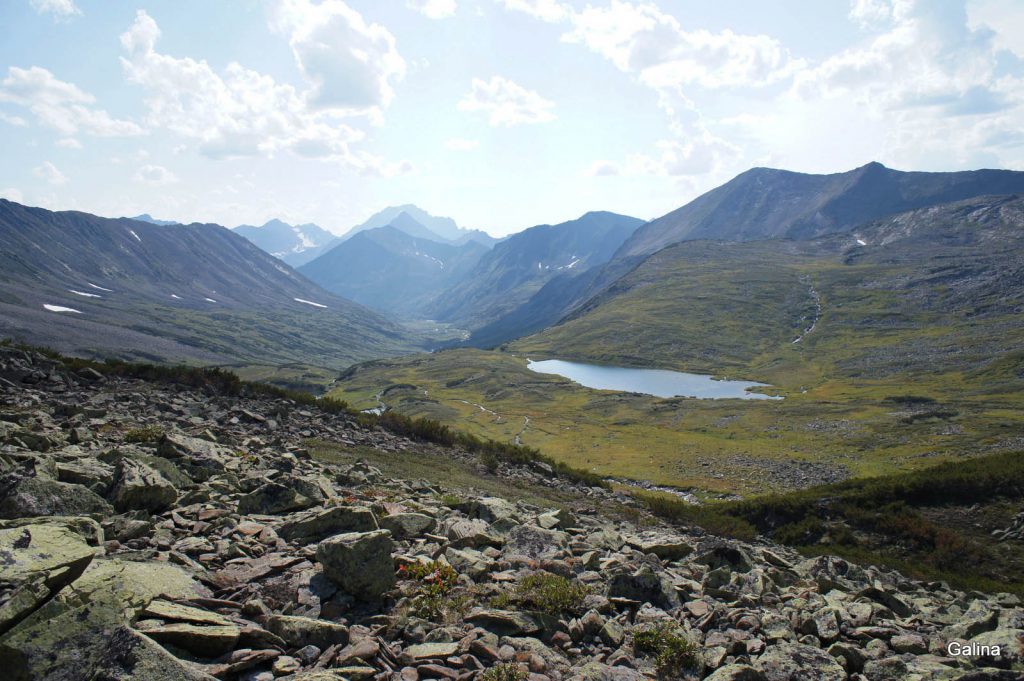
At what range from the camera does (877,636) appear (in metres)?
13.2

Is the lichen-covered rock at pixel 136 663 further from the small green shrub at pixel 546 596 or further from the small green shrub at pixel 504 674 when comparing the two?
the small green shrub at pixel 546 596

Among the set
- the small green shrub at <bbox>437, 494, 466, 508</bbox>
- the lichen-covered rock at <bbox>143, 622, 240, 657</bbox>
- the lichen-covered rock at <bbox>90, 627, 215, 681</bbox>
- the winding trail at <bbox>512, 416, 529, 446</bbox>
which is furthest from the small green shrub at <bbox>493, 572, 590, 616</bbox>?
the winding trail at <bbox>512, 416, 529, 446</bbox>

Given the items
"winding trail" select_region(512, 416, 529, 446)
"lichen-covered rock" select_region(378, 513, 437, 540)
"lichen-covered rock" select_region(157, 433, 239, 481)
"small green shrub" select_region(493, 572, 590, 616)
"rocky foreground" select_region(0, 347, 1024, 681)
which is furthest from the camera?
"winding trail" select_region(512, 416, 529, 446)

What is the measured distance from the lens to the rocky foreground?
8.73 meters

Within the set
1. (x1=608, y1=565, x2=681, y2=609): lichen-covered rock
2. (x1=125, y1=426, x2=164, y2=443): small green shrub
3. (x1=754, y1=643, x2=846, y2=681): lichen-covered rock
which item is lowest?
(x1=608, y1=565, x2=681, y2=609): lichen-covered rock

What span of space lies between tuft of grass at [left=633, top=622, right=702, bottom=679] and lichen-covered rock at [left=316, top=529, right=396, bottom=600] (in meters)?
5.62

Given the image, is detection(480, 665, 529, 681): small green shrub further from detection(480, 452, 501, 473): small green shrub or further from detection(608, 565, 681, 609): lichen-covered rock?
detection(480, 452, 501, 473): small green shrub

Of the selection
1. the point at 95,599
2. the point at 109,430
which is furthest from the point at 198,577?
the point at 109,430

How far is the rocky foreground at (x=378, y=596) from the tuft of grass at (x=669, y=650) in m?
0.04

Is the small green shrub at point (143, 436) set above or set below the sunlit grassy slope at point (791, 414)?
above

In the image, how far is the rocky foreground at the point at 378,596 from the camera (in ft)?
28.6

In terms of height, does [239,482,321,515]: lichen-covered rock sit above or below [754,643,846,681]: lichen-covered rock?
above

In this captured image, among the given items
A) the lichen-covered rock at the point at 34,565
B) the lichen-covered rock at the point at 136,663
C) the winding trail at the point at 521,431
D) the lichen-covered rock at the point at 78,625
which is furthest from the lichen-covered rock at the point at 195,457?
the winding trail at the point at 521,431

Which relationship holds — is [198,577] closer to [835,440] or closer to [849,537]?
[849,537]
